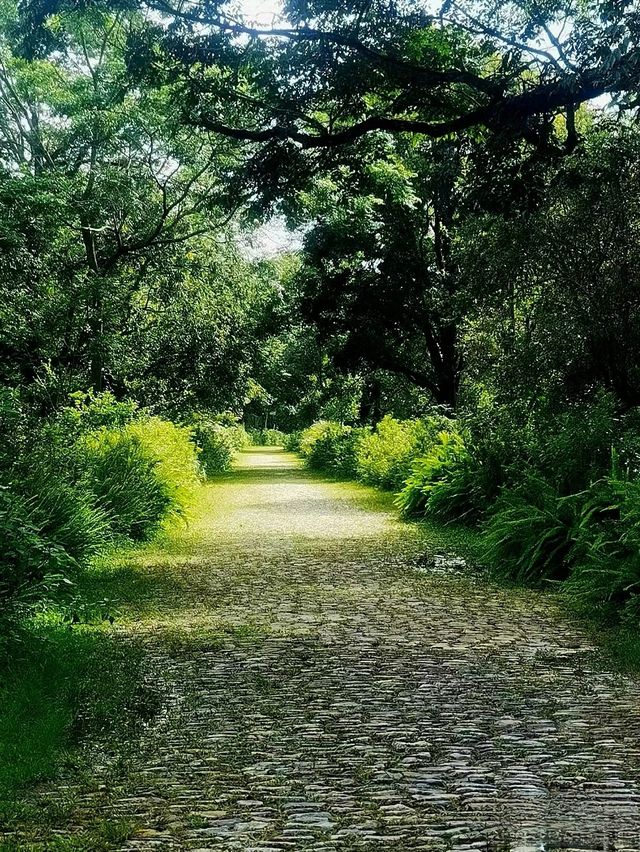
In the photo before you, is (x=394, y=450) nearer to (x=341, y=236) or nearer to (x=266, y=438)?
(x=341, y=236)

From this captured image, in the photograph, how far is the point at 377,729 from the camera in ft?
14.9

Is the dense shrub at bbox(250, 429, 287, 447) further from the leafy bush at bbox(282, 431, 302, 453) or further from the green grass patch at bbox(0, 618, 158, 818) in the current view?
the green grass patch at bbox(0, 618, 158, 818)

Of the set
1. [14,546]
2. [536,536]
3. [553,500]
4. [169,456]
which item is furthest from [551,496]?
[169,456]

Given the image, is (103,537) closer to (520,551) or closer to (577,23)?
(520,551)

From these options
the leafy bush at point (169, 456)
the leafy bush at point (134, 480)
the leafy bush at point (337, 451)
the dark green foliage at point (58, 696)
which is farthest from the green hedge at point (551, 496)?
the leafy bush at point (337, 451)

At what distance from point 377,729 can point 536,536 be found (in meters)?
5.01

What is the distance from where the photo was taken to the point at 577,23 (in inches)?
324

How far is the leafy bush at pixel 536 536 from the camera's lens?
8789 millimetres

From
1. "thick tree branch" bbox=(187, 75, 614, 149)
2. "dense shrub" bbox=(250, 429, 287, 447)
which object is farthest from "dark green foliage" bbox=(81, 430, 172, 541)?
"dense shrub" bbox=(250, 429, 287, 447)

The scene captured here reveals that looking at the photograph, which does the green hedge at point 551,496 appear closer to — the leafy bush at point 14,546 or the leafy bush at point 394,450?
the leafy bush at point 394,450

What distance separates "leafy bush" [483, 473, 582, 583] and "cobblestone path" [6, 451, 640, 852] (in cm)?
72

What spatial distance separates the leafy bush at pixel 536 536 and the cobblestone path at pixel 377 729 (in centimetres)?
72

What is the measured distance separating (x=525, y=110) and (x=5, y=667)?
7398 mm

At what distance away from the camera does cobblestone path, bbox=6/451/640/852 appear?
335 cm
